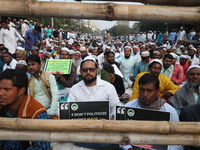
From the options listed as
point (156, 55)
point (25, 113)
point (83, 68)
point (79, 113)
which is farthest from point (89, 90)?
point (156, 55)

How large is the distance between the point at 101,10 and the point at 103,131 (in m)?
0.81

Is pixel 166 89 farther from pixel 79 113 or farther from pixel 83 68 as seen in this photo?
pixel 79 113

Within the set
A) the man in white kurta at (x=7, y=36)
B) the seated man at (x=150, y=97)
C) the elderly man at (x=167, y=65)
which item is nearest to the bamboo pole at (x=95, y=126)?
the seated man at (x=150, y=97)

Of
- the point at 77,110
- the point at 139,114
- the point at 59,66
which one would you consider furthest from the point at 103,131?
the point at 59,66

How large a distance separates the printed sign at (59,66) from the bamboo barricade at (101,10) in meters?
3.20

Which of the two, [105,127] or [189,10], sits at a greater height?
[189,10]

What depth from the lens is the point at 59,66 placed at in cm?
457

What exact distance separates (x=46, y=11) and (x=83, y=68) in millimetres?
1734

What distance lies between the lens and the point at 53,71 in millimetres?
4496

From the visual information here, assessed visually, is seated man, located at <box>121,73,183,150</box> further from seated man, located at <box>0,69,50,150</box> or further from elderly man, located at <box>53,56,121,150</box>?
seated man, located at <box>0,69,50,150</box>

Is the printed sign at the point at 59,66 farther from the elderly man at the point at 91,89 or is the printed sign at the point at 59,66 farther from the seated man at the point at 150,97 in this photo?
the seated man at the point at 150,97

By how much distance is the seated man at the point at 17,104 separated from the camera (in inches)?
74.5

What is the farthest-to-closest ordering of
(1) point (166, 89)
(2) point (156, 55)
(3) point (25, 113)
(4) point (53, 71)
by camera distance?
(2) point (156, 55) < (4) point (53, 71) < (1) point (166, 89) < (3) point (25, 113)

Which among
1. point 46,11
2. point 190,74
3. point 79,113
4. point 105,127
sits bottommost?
point 79,113
